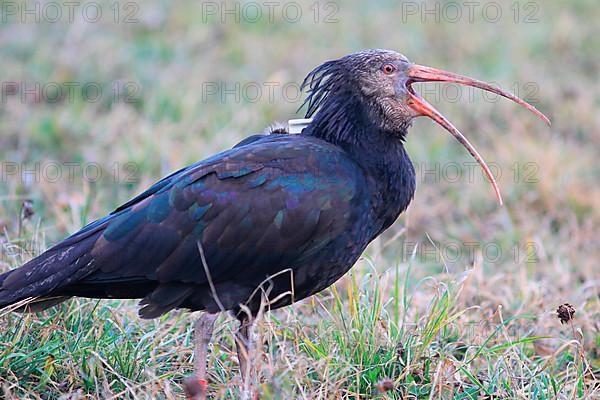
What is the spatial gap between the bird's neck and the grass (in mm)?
439

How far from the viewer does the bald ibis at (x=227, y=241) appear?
12.6 ft

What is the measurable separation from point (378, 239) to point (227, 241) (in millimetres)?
2569

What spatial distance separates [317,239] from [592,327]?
6.53 feet

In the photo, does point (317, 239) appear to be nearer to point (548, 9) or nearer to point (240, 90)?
point (240, 90)

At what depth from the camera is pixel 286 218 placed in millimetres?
3844

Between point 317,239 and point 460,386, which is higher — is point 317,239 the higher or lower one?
the higher one

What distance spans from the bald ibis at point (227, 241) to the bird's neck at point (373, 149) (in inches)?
1.9

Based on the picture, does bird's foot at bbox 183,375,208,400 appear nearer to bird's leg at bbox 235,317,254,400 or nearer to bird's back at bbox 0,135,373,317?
bird's leg at bbox 235,317,254,400

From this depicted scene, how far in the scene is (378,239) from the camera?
630 cm

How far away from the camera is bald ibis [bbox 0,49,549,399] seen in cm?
386

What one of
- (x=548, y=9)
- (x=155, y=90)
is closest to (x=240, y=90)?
(x=155, y=90)

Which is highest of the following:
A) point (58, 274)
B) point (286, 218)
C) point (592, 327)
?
point (286, 218)

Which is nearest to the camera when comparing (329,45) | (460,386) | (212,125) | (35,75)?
(460,386)

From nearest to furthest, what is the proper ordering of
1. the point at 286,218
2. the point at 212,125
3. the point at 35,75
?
the point at 286,218
the point at 212,125
the point at 35,75
